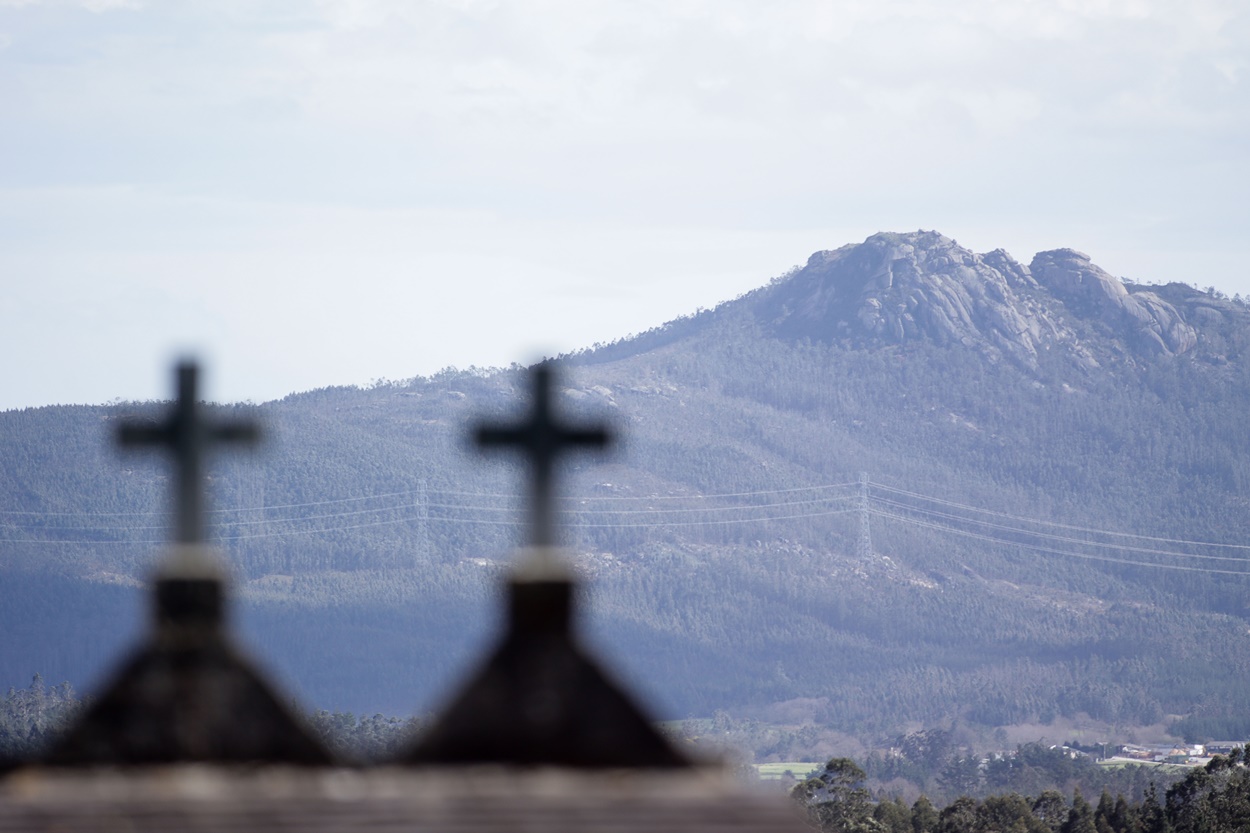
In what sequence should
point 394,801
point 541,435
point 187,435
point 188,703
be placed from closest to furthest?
point 394,801 < point 188,703 < point 541,435 < point 187,435

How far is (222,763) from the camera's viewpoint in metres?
10.1

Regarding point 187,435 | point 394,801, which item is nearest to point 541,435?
point 187,435

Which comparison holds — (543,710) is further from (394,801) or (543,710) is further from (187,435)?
(187,435)

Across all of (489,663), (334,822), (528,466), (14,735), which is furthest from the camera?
(14,735)

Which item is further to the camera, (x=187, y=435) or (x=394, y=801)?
(x=187, y=435)

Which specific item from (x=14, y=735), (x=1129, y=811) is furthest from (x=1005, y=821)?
(x=14, y=735)

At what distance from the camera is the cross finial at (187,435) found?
1097 cm

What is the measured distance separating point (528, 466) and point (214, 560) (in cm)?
167

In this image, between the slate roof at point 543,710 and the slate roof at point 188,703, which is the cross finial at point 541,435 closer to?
the slate roof at point 543,710

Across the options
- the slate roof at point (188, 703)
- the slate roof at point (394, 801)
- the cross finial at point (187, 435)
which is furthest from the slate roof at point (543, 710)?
the cross finial at point (187, 435)

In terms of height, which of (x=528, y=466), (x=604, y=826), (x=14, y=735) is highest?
(x=528, y=466)

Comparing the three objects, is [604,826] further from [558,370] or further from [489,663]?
[558,370]

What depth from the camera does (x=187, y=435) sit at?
1120 centimetres

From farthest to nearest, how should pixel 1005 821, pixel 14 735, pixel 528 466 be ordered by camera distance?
1. pixel 14 735
2. pixel 1005 821
3. pixel 528 466
